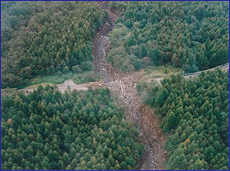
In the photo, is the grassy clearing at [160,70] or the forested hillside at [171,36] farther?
the forested hillside at [171,36]

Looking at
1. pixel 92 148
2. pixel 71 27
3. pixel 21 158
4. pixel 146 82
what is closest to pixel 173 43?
pixel 146 82

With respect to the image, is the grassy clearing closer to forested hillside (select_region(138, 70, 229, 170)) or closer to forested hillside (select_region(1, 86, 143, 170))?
forested hillside (select_region(138, 70, 229, 170))

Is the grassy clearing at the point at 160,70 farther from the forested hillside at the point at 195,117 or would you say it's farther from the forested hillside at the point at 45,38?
the forested hillside at the point at 45,38

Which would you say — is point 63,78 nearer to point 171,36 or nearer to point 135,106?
point 135,106

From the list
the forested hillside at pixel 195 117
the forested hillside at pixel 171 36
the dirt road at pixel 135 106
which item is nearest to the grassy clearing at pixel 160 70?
the forested hillside at pixel 171 36

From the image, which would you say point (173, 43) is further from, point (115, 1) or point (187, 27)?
point (115, 1)
